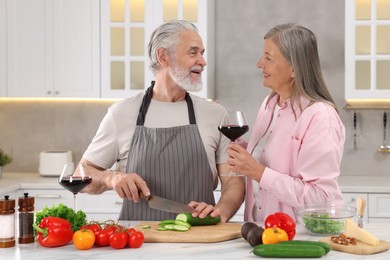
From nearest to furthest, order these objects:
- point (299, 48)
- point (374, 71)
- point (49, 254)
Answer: point (49, 254) → point (299, 48) → point (374, 71)

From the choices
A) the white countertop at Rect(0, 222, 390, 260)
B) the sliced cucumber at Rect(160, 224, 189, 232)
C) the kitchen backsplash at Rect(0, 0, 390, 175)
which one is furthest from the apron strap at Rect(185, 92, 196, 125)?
the kitchen backsplash at Rect(0, 0, 390, 175)

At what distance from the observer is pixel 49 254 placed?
9.29 ft

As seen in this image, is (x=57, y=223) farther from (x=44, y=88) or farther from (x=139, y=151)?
(x=44, y=88)

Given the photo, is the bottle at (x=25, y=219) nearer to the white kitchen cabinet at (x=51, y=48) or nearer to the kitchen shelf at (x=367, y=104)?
the white kitchen cabinet at (x=51, y=48)

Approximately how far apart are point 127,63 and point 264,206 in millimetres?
2365

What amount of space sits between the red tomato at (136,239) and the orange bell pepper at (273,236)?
1.48ft

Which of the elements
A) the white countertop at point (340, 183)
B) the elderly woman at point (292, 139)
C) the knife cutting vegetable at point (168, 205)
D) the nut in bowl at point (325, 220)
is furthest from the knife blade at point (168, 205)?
the white countertop at point (340, 183)

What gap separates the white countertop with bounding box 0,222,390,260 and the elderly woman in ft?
1.28

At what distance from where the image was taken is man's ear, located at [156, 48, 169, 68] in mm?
3783

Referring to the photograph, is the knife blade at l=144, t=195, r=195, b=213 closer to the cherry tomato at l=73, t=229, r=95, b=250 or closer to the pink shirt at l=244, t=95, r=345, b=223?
the pink shirt at l=244, t=95, r=345, b=223

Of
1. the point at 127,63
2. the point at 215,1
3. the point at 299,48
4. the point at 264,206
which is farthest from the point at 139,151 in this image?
the point at 215,1

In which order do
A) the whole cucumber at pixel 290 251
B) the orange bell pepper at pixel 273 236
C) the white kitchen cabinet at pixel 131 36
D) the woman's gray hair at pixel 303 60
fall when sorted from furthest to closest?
1. the white kitchen cabinet at pixel 131 36
2. the woman's gray hair at pixel 303 60
3. the orange bell pepper at pixel 273 236
4. the whole cucumber at pixel 290 251

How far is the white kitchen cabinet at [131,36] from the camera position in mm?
5574

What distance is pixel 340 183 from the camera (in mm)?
5402
